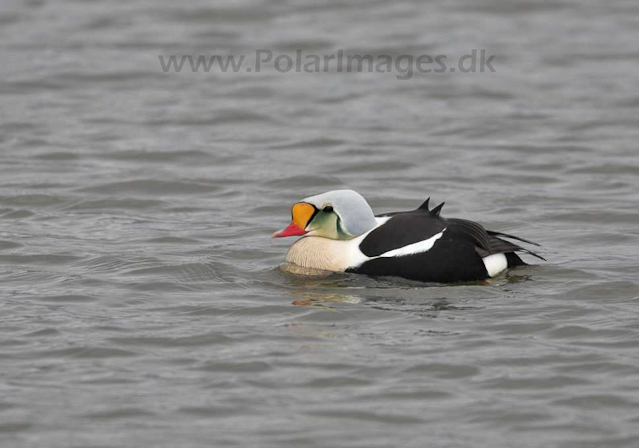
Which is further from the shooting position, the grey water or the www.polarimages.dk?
the www.polarimages.dk

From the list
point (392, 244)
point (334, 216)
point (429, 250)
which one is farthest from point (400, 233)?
point (334, 216)

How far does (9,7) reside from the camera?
18500 mm

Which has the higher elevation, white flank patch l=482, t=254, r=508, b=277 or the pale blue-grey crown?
the pale blue-grey crown

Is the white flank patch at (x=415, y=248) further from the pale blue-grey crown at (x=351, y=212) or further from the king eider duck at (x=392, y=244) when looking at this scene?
the pale blue-grey crown at (x=351, y=212)

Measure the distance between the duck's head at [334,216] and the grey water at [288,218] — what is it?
32 cm

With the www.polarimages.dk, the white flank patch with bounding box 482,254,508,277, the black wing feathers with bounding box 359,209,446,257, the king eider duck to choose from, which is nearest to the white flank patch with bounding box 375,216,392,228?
the king eider duck

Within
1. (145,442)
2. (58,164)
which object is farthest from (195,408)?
(58,164)

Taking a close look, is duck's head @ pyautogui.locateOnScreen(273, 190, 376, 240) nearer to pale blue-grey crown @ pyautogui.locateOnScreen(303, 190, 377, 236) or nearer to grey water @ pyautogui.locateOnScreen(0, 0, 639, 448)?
pale blue-grey crown @ pyautogui.locateOnScreen(303, 190, 377, 236)

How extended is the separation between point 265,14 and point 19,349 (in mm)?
12168

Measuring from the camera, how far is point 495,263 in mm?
8109

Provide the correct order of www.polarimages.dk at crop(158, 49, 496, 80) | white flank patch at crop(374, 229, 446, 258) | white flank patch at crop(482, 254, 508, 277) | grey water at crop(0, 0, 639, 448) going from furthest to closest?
www.polarimages.dk at crop(158, 49, 496, 80), white flank patch at crop(482, 254, 508, 277), white flank patch at crop(374, 229, 446, 258), grey water at crop(0, 0, 639, 448)

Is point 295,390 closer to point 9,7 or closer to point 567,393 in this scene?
point 567,393

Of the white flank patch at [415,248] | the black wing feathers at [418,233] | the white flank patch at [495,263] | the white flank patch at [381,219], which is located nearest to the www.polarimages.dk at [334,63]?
the white flank patch at [381,219]

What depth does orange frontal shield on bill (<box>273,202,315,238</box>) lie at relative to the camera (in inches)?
324
